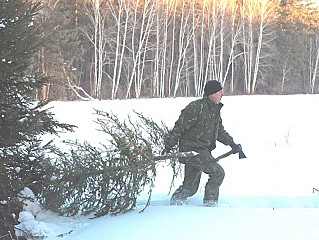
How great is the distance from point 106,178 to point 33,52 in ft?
5.73

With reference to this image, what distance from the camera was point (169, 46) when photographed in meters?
35.3

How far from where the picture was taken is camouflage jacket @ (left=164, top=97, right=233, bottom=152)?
4.94 metres

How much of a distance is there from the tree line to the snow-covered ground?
10.6m

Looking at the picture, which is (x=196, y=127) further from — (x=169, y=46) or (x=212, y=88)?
(x=169, y=46)

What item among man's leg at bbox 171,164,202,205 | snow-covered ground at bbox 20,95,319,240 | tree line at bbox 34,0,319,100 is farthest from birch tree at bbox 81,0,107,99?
man's leg at bbox 171,164,202,205

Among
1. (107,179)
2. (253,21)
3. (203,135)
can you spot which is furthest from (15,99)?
(253,21)

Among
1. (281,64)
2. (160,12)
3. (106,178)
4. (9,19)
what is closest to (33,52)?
(9,19)

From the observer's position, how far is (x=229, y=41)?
37781 mm

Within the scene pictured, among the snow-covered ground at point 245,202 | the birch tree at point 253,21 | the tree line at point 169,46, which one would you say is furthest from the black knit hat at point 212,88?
the birch tree at point 253,21

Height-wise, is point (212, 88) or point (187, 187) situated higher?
point (212, 88)

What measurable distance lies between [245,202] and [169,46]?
1195 inches

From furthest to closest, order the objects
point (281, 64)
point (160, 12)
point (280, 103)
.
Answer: point (281, 64), point (160, 12), point (280, 103)

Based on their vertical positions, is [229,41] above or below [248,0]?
below

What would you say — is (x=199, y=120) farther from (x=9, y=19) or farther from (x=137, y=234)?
(x=9, y=19)
